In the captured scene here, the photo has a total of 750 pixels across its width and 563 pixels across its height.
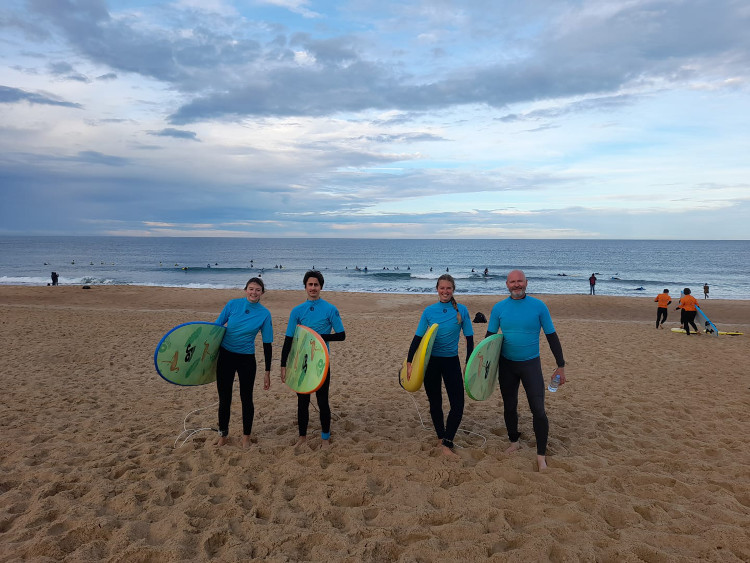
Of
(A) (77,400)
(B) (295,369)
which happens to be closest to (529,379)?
(B) (295,369)

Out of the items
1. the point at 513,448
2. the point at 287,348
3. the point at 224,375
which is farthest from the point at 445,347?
the point at 224,375

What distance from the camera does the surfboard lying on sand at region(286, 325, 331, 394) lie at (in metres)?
4.25

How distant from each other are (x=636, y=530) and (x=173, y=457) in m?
3.93

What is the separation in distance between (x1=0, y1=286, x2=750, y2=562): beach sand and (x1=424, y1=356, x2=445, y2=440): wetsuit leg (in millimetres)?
294

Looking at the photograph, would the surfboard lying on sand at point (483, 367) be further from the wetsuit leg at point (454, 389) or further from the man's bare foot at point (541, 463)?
the man's bare foot at point (541, 463)

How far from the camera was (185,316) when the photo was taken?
16188mm

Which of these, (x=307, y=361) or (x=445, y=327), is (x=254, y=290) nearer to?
(x=307, y=361)

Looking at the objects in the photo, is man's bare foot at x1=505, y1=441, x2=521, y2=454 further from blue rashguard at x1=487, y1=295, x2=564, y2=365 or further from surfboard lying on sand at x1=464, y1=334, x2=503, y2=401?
blue rashguard at x1=487, y1=295, x2=564, y2=365

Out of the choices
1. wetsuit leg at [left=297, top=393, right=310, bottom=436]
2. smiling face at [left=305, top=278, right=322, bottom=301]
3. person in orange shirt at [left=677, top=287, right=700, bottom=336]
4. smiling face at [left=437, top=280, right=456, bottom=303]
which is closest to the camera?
smiling face at [left=437, top=280, right=456, bottom=303]

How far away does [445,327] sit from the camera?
4.29 m

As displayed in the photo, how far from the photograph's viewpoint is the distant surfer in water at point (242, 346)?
14.7 ft

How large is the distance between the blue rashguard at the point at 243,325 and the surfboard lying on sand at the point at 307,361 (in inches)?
11.5

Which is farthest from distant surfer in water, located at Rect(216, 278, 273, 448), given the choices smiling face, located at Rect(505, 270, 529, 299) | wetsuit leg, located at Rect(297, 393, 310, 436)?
smiling face, located at Rect(505, 270, 529, 299)

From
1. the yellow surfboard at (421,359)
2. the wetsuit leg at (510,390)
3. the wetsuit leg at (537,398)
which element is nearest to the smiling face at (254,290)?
the yellow surfboard at (421,359)
